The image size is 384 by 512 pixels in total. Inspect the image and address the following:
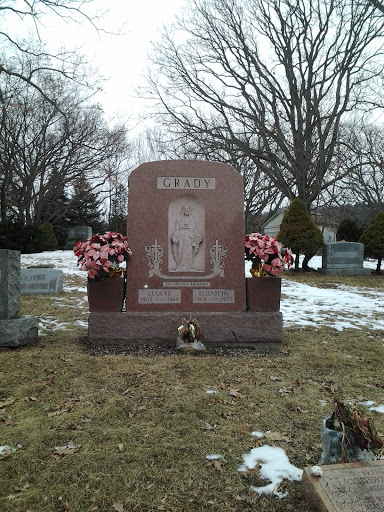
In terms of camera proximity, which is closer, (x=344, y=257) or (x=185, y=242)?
(x=185, y=242)

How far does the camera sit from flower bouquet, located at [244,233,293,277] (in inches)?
208

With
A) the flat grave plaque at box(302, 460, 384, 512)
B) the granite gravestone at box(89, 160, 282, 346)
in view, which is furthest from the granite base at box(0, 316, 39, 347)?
the flat grave plaque at box(302, 460, 384, 512)

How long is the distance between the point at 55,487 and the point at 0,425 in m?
0.96

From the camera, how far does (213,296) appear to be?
5402 mm

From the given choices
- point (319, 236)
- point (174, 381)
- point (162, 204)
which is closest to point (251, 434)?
point (174, 381)

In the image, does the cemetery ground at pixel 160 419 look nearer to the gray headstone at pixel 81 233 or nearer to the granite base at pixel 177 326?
the granite base at pixel 177 326

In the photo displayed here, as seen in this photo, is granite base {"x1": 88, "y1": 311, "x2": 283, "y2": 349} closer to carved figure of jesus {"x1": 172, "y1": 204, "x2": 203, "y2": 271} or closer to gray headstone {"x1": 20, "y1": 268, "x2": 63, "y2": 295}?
carved figure of jesus {"x1": 172, "y1": 204, "x2": 203, "y2": 271}

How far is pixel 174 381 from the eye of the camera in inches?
147

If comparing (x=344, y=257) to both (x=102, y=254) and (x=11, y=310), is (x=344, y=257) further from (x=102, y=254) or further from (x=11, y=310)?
(x=11, y=310)

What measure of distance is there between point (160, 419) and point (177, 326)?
2.25m

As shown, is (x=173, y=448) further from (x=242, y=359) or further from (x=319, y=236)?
(x=319, y=236)

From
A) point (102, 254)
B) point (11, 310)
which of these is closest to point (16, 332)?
point (11, 310)

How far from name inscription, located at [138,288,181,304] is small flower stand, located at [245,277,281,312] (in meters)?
0.99

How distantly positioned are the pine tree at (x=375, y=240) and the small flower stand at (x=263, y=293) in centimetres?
1134
